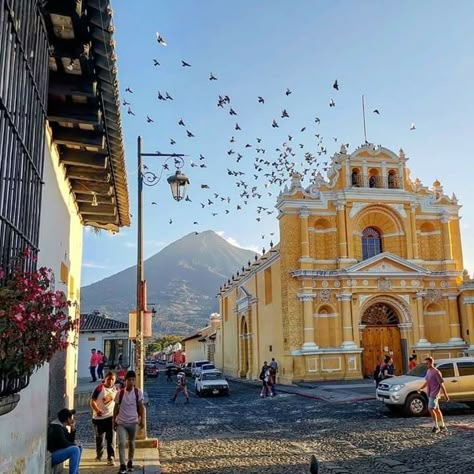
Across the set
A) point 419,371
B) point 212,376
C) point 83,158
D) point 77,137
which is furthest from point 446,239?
point 77,137

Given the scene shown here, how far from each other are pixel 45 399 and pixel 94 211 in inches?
212

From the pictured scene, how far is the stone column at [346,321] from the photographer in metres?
32.3

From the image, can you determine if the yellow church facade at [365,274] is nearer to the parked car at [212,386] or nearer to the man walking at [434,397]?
the parked car at [212,386]

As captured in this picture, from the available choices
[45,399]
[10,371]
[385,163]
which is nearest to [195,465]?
[45,399]

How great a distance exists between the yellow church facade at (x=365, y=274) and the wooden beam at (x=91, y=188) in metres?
23.4

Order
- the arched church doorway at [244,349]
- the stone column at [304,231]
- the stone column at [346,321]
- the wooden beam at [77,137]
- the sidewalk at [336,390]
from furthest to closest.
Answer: the arched church doorway at [244,349]
the stone column at [304,231]
the stone column at [346,321]
the sidewalk at [336,390]
the wooden beam at [77,137]

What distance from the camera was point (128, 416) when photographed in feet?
31.7

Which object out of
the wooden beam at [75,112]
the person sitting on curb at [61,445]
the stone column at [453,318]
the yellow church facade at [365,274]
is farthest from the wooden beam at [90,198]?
the stone column at [453,318]

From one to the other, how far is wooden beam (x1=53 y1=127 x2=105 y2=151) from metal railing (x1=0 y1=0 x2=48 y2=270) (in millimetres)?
1575

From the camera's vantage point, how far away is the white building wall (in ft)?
16.9

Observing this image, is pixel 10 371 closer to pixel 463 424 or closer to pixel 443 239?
pixel 463 424

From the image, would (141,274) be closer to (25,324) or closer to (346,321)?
(25,324)

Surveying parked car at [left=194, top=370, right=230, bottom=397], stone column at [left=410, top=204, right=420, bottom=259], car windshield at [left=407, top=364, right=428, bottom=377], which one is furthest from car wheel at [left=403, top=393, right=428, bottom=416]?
stone column at [left=410, top=204, right=420, bottom=259]

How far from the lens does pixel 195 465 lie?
10.8 m
